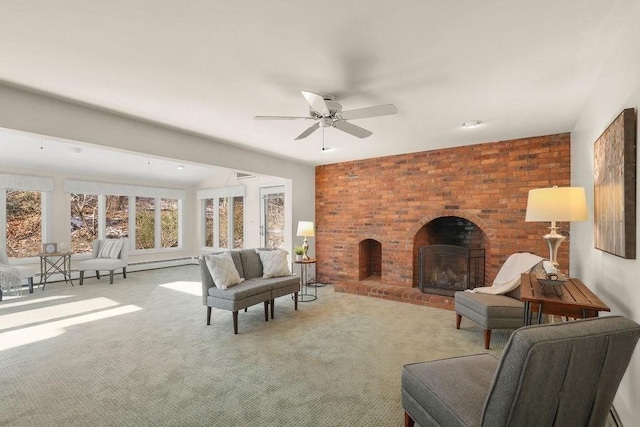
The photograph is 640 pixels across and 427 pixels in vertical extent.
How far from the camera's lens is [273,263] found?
4152mm

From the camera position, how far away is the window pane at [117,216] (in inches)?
279

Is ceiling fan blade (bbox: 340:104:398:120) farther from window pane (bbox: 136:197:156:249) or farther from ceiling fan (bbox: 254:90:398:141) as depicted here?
window pane (bbox: 136:197:156:249)

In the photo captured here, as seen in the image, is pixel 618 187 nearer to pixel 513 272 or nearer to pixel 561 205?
pixel 561 205

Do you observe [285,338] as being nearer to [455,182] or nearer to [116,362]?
[116,362]

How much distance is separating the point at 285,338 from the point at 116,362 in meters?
1.50

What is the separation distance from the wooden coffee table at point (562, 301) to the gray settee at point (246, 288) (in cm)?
261

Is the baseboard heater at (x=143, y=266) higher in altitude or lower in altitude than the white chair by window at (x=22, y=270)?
lower

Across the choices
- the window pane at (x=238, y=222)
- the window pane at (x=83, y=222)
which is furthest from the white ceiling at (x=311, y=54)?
the window pane at (x=83, y=222)

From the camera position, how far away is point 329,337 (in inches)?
126

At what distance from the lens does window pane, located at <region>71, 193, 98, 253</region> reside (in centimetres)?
654

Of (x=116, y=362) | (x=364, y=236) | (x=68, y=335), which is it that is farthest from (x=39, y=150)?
(x=364, y=236)

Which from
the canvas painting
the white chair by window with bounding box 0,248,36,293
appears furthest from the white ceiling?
the white chair by window with bounding box 0,248,36,293

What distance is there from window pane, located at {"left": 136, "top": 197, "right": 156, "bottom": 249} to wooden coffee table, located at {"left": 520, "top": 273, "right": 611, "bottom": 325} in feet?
26.2

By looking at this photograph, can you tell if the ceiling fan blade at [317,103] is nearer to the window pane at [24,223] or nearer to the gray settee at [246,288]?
the gray settee at [246,288]
